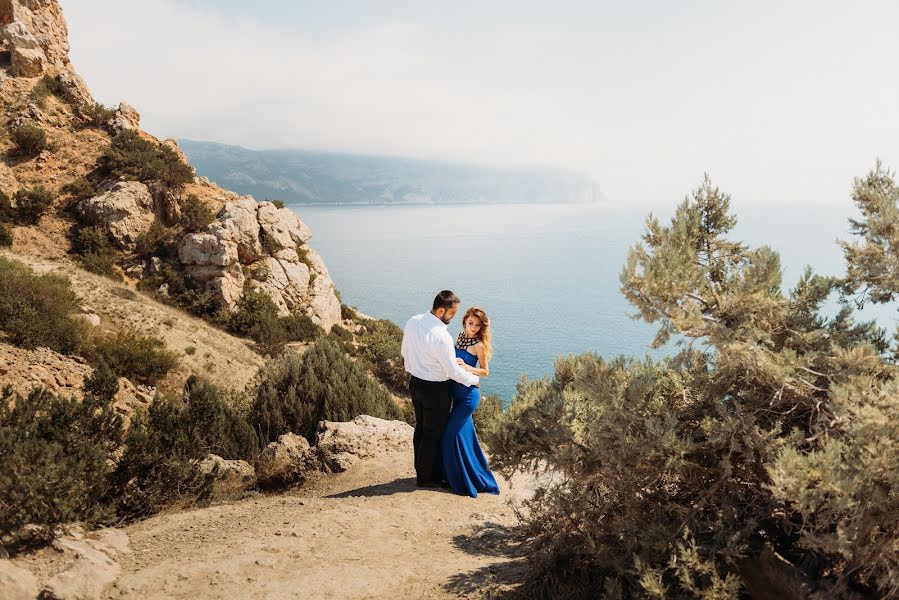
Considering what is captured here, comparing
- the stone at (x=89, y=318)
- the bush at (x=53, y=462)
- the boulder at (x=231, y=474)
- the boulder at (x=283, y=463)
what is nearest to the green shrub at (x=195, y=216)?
the stone at (x=89, y=318)

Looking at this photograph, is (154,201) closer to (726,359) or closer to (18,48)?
(18,48)

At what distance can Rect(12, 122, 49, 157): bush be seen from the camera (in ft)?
79.7

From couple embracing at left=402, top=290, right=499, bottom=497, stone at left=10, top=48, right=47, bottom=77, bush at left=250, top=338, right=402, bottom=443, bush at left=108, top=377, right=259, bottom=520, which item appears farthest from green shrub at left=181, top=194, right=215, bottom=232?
couple embracing at left=402, top=290, right=499, bottom=497

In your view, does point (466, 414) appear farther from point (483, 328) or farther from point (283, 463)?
point (283, 463)

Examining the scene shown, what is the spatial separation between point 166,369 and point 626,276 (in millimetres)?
16616

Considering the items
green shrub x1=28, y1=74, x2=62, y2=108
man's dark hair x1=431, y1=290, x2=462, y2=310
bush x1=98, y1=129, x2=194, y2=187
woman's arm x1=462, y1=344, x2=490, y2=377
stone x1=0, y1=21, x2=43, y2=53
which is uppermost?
stone x1=0, y1=21, x2=43, y2=53

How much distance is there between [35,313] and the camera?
1390cm

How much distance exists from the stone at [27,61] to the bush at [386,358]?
2123 centimetres

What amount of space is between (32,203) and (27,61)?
33.9 ft

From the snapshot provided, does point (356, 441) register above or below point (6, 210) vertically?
below

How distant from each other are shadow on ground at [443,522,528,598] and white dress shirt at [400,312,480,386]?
1.57 meters

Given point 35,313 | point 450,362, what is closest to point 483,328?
point 450,362

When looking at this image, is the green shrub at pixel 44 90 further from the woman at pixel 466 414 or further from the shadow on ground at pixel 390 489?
the woman at pixel 466 414

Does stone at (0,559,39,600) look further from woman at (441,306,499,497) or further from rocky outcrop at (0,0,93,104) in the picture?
rocky outcrop at (0,0,93,104)
